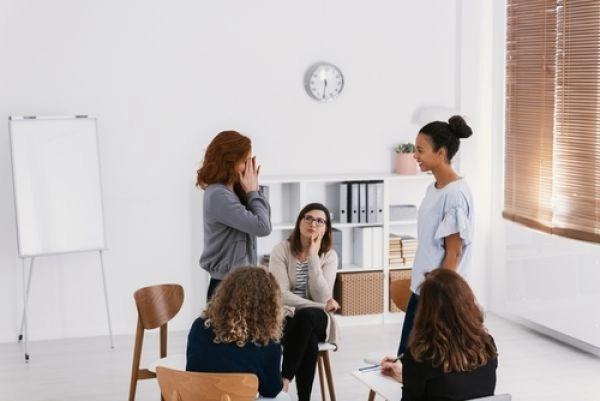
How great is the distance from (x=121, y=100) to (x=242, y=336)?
3.70m

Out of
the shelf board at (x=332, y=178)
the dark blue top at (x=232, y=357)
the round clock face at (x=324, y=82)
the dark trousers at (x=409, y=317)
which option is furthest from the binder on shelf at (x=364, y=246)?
the dark blue top at (x=232, y=357)

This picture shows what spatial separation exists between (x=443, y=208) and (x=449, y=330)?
3.82ft

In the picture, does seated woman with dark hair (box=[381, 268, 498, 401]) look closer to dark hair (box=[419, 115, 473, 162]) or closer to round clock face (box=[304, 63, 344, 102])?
dark hair (box=[419, 115, 473, 162])

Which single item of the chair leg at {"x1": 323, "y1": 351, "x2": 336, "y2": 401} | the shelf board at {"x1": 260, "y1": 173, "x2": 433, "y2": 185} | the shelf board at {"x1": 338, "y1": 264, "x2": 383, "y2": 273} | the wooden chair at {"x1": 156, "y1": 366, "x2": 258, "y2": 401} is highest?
the shelf board at {"x1": 260, "y1": 173, "x2": 433, "y2": 185}

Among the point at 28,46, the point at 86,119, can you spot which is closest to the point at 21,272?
the point at 86,119

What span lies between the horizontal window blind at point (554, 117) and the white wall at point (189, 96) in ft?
1.57

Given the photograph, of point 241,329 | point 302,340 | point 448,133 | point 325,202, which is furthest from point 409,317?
point 325,202

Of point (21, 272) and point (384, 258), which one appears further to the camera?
point (384, 258)

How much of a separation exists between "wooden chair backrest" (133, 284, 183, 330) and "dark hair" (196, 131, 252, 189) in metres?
0.64

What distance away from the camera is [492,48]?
25.0ft

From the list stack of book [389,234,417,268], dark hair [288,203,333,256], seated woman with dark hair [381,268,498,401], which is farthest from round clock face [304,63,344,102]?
seated woman with dark hair [381,268,498,401]

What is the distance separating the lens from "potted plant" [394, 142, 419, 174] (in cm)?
749

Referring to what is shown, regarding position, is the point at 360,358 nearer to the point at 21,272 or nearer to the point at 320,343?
the point at 320,343

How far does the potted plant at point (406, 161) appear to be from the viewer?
7.49 metres
